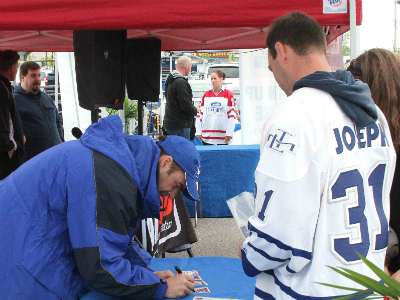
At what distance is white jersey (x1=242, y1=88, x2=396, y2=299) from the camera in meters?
1.15

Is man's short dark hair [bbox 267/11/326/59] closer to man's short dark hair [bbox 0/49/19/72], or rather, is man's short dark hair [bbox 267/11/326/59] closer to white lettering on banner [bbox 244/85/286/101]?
man's short dark hair [bbox 0/49/19/72]

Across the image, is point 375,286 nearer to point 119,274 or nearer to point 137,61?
point 119,274

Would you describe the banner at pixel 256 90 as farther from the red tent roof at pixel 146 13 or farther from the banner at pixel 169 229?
the banner at pixel 169 229

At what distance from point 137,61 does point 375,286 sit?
147 inches

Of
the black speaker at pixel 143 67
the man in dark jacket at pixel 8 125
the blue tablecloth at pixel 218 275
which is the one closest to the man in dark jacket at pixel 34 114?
the man in dark jacket at pixel 8 125

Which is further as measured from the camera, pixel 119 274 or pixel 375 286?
pixel 119 274

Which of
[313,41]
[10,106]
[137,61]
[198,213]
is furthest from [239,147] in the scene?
[313,41]

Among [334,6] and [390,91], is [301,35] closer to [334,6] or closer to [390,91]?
[390,91]

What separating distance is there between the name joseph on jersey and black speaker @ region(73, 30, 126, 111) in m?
A: 2.54

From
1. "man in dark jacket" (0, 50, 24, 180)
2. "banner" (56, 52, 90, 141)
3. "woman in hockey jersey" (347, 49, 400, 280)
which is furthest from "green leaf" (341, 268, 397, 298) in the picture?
"banner" (56, 52, 90, 141)

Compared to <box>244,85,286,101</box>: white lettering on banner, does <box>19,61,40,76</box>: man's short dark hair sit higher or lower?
higher

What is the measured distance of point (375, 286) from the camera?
654 mm

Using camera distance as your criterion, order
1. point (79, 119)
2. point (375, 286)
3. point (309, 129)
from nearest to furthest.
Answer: point (375, 286) → point (309, 129) → point (79, 119)

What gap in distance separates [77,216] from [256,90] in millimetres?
5098
